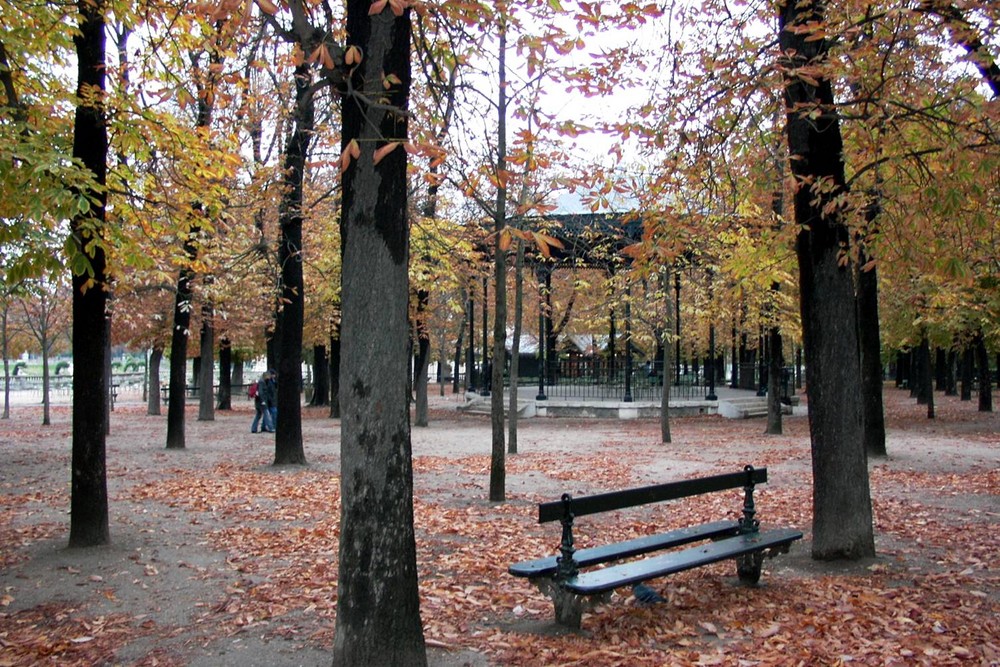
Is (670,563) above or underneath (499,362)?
underneath

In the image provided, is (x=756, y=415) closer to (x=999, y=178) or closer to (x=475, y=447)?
(x=475, y=447)

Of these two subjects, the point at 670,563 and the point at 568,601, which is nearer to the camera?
the point at 568,601

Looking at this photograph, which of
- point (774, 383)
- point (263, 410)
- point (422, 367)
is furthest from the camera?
point (422, 367)

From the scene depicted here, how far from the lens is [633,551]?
5.43m

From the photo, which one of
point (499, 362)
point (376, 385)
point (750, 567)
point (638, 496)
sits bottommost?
point (750, 567)

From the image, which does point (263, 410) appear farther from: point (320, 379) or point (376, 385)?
point (376, 385)

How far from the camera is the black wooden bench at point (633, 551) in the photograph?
4992 mm

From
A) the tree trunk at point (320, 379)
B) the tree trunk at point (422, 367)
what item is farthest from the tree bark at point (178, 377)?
the tree trunk at point (320, 379)

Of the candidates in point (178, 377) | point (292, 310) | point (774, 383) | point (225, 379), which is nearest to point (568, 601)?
point (292, 310)

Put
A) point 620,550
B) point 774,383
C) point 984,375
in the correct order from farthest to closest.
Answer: point 984,375, point 774,383, point 620,550

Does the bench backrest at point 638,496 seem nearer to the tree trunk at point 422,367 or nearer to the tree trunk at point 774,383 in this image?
the tree trunk at point 774,383

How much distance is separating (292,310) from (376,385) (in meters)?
9.67

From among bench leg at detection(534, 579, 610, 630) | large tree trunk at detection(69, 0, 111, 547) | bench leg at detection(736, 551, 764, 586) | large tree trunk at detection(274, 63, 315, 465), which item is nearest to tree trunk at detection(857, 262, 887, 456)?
bench leg at detection(736, 551, 764, 586)

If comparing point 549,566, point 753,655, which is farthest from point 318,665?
point 753,655
